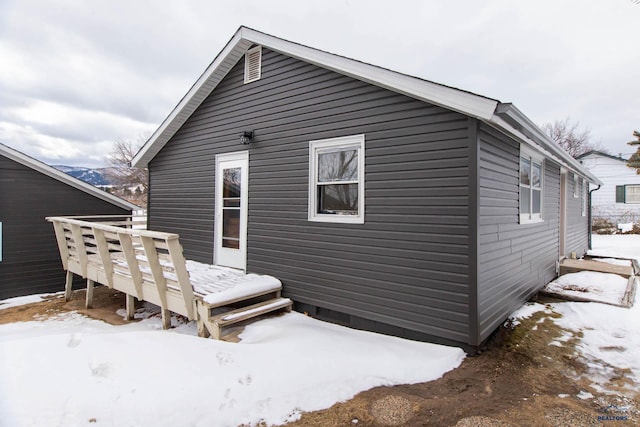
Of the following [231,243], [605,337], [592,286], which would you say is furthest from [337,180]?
[592,286]

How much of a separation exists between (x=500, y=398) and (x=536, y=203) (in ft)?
13.6

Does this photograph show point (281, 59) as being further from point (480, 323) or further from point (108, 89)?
point (108, 89)

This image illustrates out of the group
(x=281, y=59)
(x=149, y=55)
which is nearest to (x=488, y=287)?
(x=281, y=59)

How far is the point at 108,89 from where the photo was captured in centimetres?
1252

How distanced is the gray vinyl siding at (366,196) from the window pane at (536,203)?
113 inches

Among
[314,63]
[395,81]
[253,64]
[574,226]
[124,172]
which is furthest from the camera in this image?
[124,172]

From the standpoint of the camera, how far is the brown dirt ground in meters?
2.49

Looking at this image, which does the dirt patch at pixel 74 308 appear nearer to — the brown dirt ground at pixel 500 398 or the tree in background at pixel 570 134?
the brown dirt ground at pixel 500 398

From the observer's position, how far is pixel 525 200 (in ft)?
17.3

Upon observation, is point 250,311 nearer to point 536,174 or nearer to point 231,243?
point 231,243

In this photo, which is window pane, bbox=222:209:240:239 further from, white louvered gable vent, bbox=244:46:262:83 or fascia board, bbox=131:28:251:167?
white louvered gable vent, bbox=244:46:262:83

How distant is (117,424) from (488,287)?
146 inches

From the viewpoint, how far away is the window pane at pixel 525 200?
506cm

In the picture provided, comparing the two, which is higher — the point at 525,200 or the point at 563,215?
the point at 525,200
